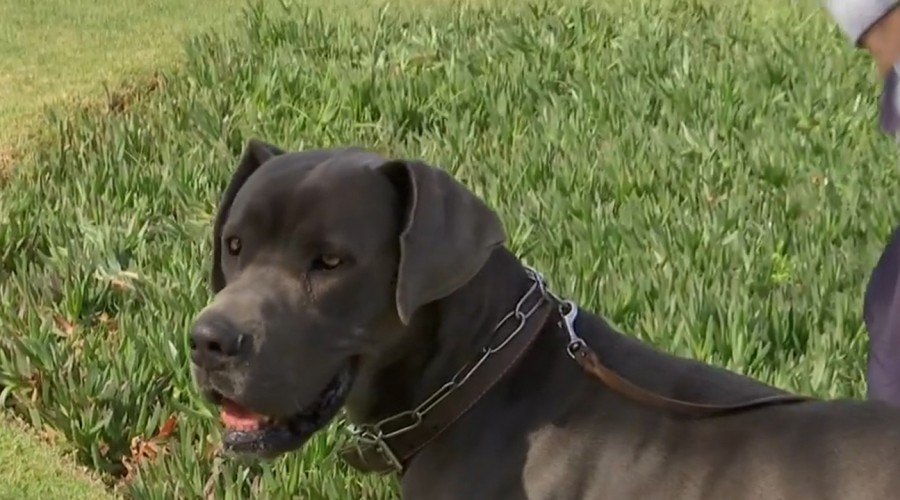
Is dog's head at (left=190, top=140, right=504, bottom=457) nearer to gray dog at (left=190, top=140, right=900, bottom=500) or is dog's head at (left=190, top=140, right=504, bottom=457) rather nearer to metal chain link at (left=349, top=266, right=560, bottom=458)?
gray dog at (left=190, top=140, right=900, bottom=500)

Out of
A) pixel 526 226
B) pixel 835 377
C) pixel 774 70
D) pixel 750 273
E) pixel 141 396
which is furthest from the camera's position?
pixel 774 70

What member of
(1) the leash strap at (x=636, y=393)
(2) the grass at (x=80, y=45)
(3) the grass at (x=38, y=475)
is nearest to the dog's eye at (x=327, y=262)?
(1) the leash strap at (x=636, y=393)

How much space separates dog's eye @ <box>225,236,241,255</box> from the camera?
2.78 meters

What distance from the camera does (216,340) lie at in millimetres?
2516

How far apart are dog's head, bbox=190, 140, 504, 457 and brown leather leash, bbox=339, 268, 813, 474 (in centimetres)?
14

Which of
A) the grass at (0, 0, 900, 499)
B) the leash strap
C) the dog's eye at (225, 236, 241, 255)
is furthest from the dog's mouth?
the grass at (0, 0, 900, 499)

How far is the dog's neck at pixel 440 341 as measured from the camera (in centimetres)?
271

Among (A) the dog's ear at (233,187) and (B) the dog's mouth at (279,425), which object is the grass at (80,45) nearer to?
(A) the dog's ear at (233,187)

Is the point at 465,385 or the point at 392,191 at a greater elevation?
the point at 392,191

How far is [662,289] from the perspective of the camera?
423 centimetres

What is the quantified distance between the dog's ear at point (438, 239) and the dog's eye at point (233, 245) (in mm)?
342

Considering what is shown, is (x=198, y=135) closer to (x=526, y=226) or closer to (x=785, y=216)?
(x=526, y=226)

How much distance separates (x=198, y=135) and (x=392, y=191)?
3819 mm

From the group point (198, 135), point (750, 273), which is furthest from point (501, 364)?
point (198, 135)
